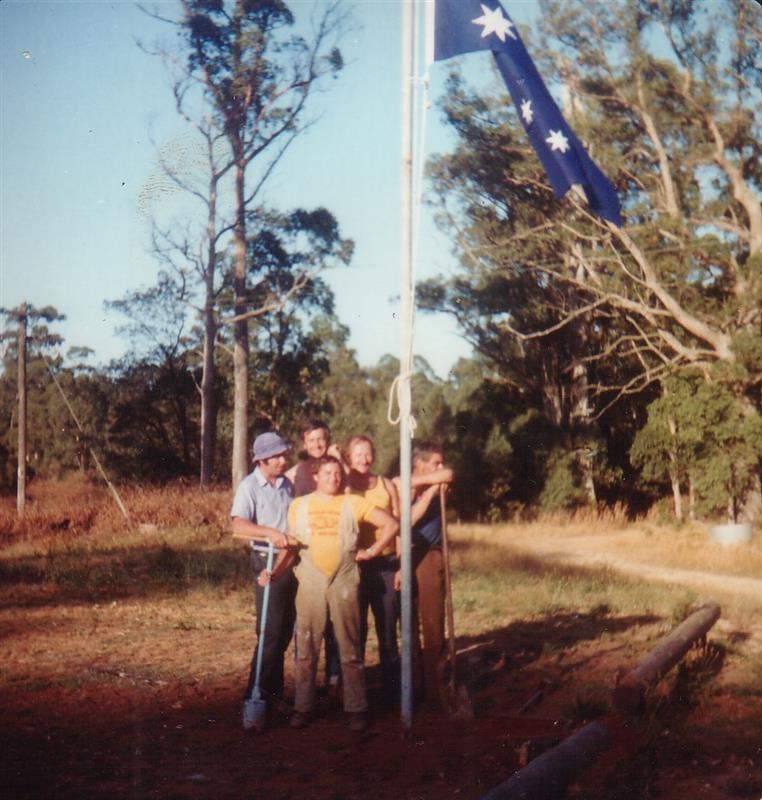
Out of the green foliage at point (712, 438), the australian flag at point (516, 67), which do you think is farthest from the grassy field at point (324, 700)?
the green foliage at point (712, 438)

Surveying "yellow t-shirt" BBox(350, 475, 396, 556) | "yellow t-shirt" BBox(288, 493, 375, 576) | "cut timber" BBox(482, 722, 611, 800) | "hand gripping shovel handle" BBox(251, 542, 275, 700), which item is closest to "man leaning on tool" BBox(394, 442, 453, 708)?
"yellow t-shirt" BBox(350, 475, 396, 556)

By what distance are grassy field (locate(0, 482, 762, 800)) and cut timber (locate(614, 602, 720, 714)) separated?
153 mm

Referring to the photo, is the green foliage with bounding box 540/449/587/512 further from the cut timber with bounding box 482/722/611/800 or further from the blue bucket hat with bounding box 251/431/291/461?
the cut timber with bounding box 482/722/611/800

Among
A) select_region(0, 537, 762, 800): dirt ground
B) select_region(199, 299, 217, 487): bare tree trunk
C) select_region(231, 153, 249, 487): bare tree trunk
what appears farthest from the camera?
select_region(199, 299, 217, 487): bare tree trunk

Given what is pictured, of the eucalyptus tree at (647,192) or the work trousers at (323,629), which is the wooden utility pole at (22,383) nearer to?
the eucalyptus tree at (647,192)

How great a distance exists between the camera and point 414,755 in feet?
17.3

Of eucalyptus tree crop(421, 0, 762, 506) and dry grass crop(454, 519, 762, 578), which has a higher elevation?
eucalyptus tree crop(421, 0, 762, 506)

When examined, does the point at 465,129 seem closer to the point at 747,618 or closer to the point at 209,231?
the point at 209,231

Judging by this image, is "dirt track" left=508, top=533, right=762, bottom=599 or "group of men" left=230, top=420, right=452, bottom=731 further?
"dirt track" left=508, top=533, right=762, bottom=599

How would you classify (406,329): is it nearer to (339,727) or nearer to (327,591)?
(327,591)

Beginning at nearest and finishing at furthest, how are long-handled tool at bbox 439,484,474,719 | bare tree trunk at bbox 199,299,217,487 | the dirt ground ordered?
1. the dirt ground
2. long-handled tool at bbox 439,484,474,719
3. bare tree trunk at bbox 199,299,217,487

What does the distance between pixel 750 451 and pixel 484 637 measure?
42.6 feet

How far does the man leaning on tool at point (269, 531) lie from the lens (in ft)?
19.3

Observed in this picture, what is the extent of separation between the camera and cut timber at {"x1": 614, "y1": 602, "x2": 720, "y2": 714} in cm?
583
